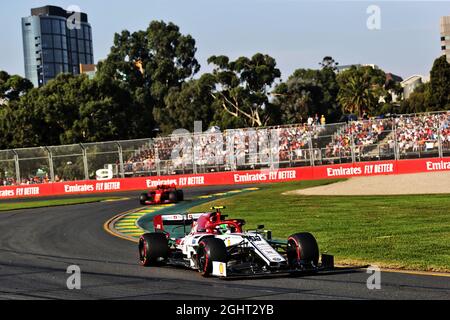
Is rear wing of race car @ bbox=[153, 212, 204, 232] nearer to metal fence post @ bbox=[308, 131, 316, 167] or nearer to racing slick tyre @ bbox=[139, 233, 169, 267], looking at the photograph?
racing slick tyre @ bbox=[139, 233, 169, 267]

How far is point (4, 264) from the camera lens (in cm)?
1550

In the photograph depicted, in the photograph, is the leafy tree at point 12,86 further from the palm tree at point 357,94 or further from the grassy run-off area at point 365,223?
the grassy run-off area at point 365,223

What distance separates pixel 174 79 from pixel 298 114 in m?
16.6

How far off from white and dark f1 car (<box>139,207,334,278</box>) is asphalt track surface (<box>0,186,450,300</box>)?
7.2 inches

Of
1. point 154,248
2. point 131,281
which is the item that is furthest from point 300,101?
point 131,281

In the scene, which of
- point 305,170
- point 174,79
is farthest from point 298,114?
point 305,170

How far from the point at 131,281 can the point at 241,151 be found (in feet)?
97.8

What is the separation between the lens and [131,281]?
12.3 meters

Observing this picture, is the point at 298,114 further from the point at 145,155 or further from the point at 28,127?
the point at 145,155

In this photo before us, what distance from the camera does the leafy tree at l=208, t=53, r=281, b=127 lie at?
79.2 meters

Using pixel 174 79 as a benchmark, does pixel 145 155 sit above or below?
below

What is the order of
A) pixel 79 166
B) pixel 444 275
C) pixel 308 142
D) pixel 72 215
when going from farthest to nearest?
pixel 79 166 → pixel 308 142 → pixel 72 215 → pixel 444 275

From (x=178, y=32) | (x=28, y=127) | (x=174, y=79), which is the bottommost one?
(x=28, y=127)

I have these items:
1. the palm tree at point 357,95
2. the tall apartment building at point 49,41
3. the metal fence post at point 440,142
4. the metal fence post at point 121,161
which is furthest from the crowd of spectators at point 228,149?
the tall apartment building at point 49,41
